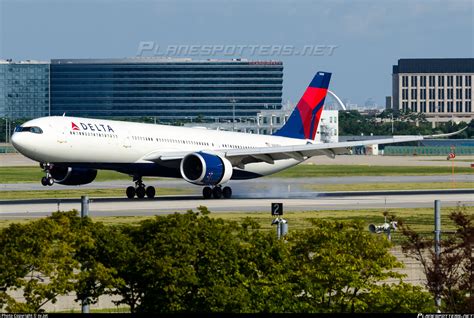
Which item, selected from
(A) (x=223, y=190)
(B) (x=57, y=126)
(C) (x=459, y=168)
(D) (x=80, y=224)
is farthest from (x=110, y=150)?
(C) (x=459, y=168)

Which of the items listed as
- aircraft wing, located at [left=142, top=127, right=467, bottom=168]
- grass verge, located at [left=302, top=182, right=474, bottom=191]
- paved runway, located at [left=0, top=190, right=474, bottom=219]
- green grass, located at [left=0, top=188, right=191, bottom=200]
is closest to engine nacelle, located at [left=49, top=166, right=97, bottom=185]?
paved runway, located at [left=0, top=190, right=474, bottom=219]

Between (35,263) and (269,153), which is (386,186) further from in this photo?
(35,263)

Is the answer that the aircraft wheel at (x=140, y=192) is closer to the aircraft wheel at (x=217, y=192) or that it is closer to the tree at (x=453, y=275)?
the aircraft wheel at (x=217, y=192)

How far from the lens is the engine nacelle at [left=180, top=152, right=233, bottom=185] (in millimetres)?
61375

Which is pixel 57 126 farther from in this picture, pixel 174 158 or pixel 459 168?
pixel 459 168

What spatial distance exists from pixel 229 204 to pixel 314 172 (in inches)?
1618

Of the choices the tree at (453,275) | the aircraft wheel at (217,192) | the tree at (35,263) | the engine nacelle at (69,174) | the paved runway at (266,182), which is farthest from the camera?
the paved runway at (266,182)

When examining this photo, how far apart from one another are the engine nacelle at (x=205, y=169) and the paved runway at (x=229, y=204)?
1.14 m

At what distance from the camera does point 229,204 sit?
195 feet

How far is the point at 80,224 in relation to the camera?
25.2 metres

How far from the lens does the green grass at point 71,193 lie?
6731 cm

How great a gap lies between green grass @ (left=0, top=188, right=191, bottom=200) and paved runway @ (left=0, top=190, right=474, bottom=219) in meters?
4.33

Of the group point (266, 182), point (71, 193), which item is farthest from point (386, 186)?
point (71, 193)

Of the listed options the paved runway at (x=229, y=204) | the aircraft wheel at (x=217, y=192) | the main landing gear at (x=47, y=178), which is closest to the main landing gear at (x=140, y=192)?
the paved runway at (x=229, y=204)
